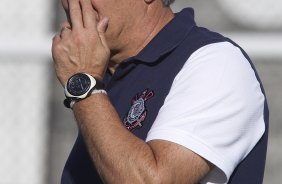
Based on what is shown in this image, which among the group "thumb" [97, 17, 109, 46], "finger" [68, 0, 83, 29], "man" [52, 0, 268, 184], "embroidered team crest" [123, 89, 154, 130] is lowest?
"embroidered team crest" [123, 89, 154, 130]

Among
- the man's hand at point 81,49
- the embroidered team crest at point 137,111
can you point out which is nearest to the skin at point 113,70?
the man's hand at point 81,49

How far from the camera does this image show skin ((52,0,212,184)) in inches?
82.7

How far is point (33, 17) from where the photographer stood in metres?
4.73

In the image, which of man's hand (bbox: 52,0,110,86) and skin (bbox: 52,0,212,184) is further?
man's hand (bbox: 52,0,110,86)

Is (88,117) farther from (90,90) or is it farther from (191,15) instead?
(191,15)

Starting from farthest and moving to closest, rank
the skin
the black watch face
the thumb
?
the thumb < the black watch face < the skin

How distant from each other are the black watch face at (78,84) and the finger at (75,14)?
151 mm

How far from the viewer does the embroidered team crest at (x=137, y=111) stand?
2330mm

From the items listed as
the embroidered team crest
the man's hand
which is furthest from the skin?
the embroidered team crest

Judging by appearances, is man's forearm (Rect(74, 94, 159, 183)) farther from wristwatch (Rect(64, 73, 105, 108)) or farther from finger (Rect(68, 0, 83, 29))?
finger (Rect(68, 0, 83, 29))

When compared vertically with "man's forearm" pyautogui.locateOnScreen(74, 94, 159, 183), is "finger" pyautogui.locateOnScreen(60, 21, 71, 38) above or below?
above

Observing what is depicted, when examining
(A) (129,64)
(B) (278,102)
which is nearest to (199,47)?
(A) (129,64)

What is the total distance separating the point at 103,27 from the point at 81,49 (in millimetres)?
127

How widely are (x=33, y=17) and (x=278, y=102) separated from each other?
133 cm
